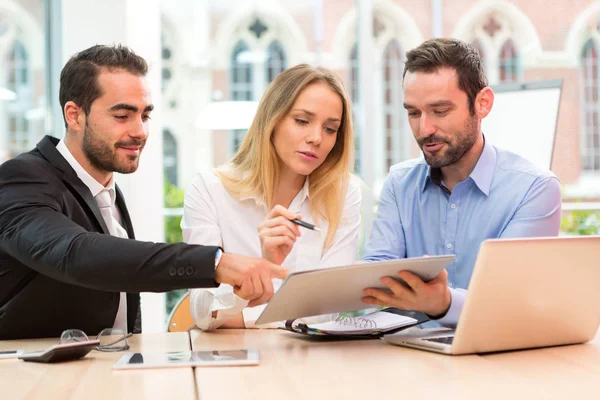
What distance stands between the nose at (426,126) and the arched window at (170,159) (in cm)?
336

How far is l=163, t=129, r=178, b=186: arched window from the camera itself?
5707 mm

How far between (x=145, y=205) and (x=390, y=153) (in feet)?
11.5

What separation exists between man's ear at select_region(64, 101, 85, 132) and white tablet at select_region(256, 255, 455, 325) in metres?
1.12

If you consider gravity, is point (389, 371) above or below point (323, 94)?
below

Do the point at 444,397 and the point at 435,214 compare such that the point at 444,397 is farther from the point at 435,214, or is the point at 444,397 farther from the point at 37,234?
the point at 435,214

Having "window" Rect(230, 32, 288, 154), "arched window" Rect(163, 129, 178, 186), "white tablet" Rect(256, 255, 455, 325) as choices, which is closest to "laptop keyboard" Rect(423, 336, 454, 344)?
"white tablet" Rect(256, 255, 455, 325)

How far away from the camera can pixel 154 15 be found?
450 cm

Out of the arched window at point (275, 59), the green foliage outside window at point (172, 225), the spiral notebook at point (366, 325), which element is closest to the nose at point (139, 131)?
the spiral notebook at point (366, 325)

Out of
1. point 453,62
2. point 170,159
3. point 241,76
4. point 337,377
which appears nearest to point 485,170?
point 453,62

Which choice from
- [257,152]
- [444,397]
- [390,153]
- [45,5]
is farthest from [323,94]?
[390,153]

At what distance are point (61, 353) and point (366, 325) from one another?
0.75 m

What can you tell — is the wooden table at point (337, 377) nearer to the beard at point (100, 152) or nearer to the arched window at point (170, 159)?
the beard at point (100, 152)

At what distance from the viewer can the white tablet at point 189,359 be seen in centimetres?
152

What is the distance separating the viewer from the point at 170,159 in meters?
6.17
